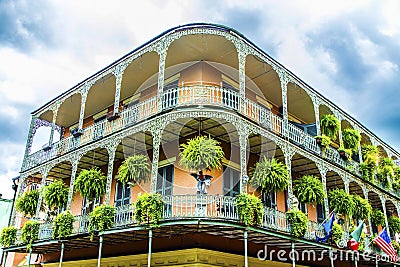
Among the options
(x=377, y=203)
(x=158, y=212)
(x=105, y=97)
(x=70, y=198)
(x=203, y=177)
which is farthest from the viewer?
(x=377, y=203)

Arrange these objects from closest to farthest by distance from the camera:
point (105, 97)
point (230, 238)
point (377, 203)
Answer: point (230, 238)
point (105, 97)
point (377, 203)

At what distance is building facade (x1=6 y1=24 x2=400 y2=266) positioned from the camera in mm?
10695

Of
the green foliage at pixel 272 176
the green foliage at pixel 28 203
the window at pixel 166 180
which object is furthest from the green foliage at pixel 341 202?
the green foliage at pixel 28 203

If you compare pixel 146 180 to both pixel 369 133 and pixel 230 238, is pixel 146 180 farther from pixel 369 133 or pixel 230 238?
pixel 369 133

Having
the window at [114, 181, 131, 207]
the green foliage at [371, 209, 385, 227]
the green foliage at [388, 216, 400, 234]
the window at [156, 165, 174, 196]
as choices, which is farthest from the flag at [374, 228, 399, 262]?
the window at [114, 181, 131, 207]

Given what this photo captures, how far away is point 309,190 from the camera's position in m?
12.6

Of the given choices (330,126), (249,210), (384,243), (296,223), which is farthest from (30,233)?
(384,243)

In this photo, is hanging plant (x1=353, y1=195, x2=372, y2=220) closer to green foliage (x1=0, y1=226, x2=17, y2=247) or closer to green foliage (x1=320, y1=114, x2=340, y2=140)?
green foliage (x1=320, y1=114, x2=340, y2=140)

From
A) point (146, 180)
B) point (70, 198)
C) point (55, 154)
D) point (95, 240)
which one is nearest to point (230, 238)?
point (146, 180)

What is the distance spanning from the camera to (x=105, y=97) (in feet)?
54.1

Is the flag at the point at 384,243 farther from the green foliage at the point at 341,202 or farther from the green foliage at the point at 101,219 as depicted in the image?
the green foliage at the point at 101,219

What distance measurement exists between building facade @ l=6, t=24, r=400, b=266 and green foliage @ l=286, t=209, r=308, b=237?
194 mm

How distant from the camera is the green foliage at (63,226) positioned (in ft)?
40.3

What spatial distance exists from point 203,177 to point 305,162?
5.18 m
